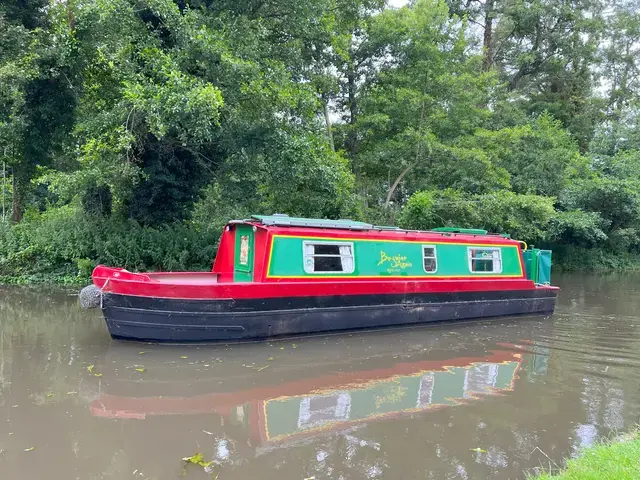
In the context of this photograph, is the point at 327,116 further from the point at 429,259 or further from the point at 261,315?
the point at 261,315

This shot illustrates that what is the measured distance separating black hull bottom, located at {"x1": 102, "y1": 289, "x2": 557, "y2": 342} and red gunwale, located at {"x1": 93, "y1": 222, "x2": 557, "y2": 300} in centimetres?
11

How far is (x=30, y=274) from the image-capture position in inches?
509

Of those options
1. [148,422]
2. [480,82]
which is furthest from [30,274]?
[480,82]

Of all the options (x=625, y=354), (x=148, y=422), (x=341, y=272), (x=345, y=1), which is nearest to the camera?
(x=148, y=422)

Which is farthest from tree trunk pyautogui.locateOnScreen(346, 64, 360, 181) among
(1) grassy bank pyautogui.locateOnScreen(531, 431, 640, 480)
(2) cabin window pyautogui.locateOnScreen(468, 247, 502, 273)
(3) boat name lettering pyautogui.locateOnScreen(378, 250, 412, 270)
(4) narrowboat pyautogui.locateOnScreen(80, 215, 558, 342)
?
(1) grassy bank pyautogui.locateOnScreen(531, 431, 640, 480)

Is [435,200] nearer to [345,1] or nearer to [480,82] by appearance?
[480,82]

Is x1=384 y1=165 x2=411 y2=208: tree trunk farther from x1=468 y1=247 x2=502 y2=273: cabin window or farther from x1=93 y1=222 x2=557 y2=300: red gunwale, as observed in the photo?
x1=468 y1=247 x2=502 y2=273: cabin window

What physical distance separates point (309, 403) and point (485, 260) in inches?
254

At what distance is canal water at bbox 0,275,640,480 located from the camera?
4164mm

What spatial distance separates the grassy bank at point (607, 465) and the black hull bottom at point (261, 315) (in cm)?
471

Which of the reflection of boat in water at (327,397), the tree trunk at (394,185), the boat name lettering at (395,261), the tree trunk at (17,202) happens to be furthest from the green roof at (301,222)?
the tree trunk at (17,202)

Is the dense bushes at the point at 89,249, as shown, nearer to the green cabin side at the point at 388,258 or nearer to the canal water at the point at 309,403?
the canal water at the point at 309,403

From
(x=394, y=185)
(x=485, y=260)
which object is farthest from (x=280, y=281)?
(x=394, y=185)

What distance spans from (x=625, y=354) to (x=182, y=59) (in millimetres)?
9640
